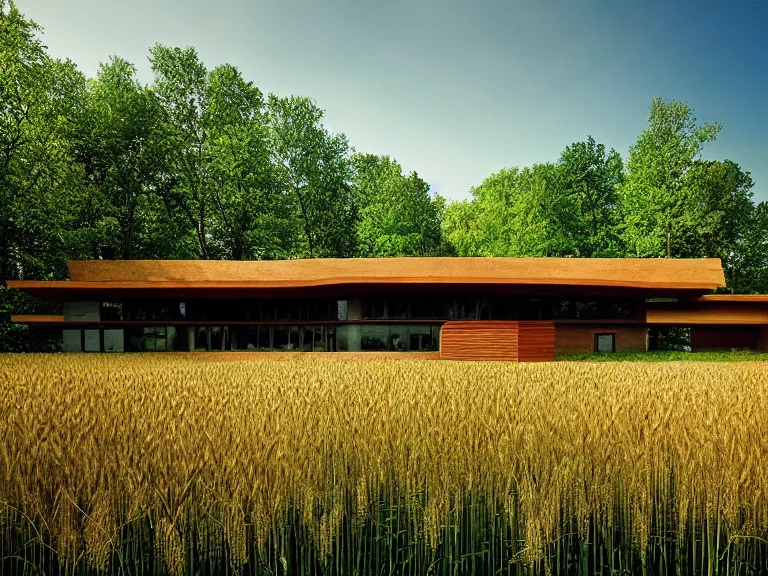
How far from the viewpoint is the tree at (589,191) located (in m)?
52.2

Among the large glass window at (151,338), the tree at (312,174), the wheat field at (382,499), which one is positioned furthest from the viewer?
the tree at (312,174)

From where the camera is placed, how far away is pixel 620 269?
32031 mm

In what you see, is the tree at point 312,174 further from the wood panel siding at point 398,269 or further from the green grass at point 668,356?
the green grass at point 668,356

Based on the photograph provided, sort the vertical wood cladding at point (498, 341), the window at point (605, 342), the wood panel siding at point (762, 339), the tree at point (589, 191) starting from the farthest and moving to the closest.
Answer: the tree at point (589, 191) < the wood panel siding at point (762, 339) < the window at point (605, 342) < the vertical wood cladding at point (498, 341)

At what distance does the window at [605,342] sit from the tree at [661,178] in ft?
58.2

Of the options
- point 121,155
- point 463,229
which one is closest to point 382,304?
point 121,155

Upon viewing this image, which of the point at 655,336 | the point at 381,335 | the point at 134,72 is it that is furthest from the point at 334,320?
the point at 134,72

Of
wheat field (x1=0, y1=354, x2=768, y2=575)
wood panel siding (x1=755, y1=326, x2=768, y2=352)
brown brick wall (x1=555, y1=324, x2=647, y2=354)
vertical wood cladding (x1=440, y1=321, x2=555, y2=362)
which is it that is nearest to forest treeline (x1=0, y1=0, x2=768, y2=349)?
wood panel siding (x1=755, y1=326, x2=768, y2=352)

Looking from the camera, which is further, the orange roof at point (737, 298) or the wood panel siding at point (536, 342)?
the orange roof at point (737, 298)

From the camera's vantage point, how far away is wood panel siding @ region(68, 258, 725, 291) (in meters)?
30.7

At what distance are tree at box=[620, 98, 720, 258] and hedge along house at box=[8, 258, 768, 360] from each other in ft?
40.5

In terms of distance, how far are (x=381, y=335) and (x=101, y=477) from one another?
79.5ft

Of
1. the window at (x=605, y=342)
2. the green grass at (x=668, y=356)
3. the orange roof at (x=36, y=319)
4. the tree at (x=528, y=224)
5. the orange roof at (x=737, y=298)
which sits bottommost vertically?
the green grass at (x=668, y=356)

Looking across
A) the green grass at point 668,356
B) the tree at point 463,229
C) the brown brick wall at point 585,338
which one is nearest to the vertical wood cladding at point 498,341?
the green grass at point 668,356
